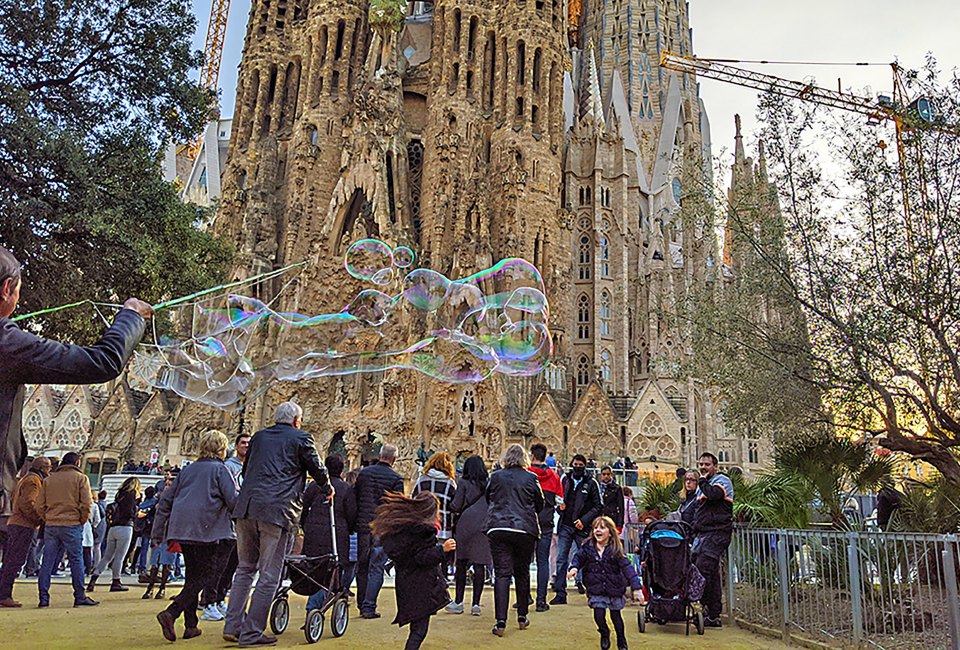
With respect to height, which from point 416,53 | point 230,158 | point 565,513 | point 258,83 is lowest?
point 565,513

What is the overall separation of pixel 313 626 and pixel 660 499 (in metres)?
6.76

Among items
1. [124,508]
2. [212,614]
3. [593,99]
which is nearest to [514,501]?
[212,614]

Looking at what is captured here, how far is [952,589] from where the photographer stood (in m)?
6.55

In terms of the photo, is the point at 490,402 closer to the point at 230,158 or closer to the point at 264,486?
the point at 230,158

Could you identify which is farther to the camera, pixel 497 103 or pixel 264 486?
pixel 497 103

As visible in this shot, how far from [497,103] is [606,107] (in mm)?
23102

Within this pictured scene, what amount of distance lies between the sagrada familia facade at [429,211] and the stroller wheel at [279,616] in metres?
26.7

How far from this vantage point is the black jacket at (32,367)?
10.9ft

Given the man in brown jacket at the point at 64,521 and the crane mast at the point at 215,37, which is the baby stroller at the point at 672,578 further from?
the crane mast at the point at 215,37

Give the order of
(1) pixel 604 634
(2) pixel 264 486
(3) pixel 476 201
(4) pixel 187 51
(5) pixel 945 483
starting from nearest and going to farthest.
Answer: (2) pixel 264 486 < (1) pixel 604 634 < (5) pixel 945 483 < (4) pixel 187 51 < (3) pixel 476 201

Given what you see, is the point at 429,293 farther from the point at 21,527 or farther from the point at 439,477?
the point at 21,527

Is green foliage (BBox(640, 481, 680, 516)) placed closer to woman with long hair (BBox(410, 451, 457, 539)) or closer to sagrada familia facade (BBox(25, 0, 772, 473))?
woman with long hair (BBox(410, 451, 457, 539))

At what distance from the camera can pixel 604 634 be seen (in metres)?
7.24

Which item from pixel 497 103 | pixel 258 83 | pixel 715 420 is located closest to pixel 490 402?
pixel 497 103
